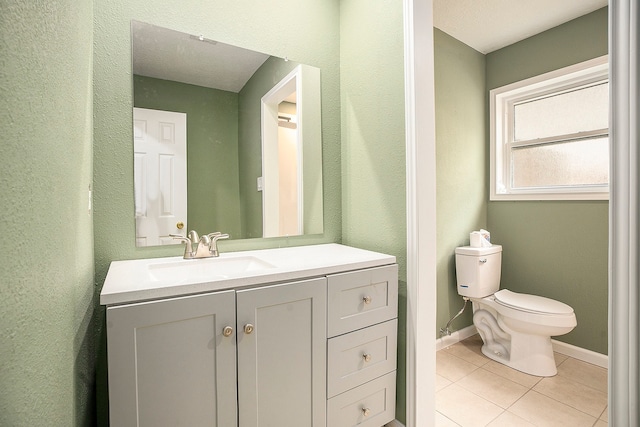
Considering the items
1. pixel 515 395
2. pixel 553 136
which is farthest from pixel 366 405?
pixel 553 136

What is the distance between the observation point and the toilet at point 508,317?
204cm

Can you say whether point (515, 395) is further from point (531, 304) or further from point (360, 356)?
point (360, 356)

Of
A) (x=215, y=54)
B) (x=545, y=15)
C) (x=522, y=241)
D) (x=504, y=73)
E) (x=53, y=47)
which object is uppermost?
(x=545, y=15)

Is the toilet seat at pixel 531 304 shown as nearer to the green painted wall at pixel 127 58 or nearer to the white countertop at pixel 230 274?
the white countertop at pixel 230 274

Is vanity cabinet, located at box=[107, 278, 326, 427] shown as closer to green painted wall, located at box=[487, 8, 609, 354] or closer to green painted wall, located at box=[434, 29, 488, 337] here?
green painted wall, located at box=[434, 29, 488, 337]

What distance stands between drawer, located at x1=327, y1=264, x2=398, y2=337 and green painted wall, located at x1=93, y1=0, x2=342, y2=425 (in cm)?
58

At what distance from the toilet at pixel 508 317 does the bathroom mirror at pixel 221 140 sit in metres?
1.39

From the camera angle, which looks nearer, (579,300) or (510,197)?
(579,300)

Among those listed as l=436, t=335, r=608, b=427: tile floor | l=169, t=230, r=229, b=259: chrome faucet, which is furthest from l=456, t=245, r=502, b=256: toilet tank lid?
l=169, t=230, r=229, b=259: chrome faucet

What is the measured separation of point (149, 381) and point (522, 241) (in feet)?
9.22

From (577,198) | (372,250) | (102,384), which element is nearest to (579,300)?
(577,198)

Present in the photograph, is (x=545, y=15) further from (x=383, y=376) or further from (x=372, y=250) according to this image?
(x=383, y=376)

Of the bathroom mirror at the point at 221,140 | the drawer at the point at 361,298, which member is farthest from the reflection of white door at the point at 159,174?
the drawer at the point at 361,298

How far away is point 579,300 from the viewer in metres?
2.33
